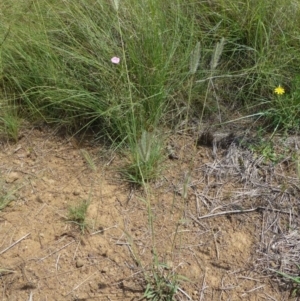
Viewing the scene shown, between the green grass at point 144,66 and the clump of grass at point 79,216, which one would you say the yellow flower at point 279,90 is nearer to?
the green grass at point 144,66

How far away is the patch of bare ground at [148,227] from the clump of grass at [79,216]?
0.9 inches

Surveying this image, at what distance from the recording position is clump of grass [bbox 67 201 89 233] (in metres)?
1.91

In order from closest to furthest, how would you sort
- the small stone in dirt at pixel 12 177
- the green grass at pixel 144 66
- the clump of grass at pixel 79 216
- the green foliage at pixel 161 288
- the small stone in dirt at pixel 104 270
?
the green foliage at pixel 161 288 < the small stone in dirt at pixel 104 270 < the clump of grass at pixel 79 216 < the small stone in dirt at pixel 12 177 < the green grass at pixel 144 66

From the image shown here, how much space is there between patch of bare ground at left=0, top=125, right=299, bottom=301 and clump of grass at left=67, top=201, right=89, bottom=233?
22mm

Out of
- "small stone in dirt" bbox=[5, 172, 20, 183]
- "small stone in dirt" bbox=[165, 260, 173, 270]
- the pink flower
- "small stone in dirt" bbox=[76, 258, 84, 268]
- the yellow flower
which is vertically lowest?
"small stone in dirt" bbox=[165, 260, 173, 270]

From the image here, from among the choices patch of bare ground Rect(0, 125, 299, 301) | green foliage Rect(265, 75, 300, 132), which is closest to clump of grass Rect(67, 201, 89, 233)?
patch of bare ground Rect(0, 125, 299, 301)

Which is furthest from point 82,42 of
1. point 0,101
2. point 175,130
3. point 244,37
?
point 244,37

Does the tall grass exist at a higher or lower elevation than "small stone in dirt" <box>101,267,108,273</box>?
higher

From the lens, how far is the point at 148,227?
1.92 meters

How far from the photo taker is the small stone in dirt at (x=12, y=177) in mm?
2121

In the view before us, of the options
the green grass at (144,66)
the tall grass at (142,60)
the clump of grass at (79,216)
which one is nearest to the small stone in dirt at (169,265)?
the clump of grass at (79,216)

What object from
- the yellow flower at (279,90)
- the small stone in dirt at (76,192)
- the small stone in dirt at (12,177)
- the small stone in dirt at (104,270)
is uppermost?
the small stone in dirt at (12,177)

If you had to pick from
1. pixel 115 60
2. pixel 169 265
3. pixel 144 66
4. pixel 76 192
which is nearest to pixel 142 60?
pixel 144 66

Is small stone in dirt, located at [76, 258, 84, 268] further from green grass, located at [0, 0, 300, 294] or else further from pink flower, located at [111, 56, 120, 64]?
pink flower, located at [111, 56, 120, 64]
